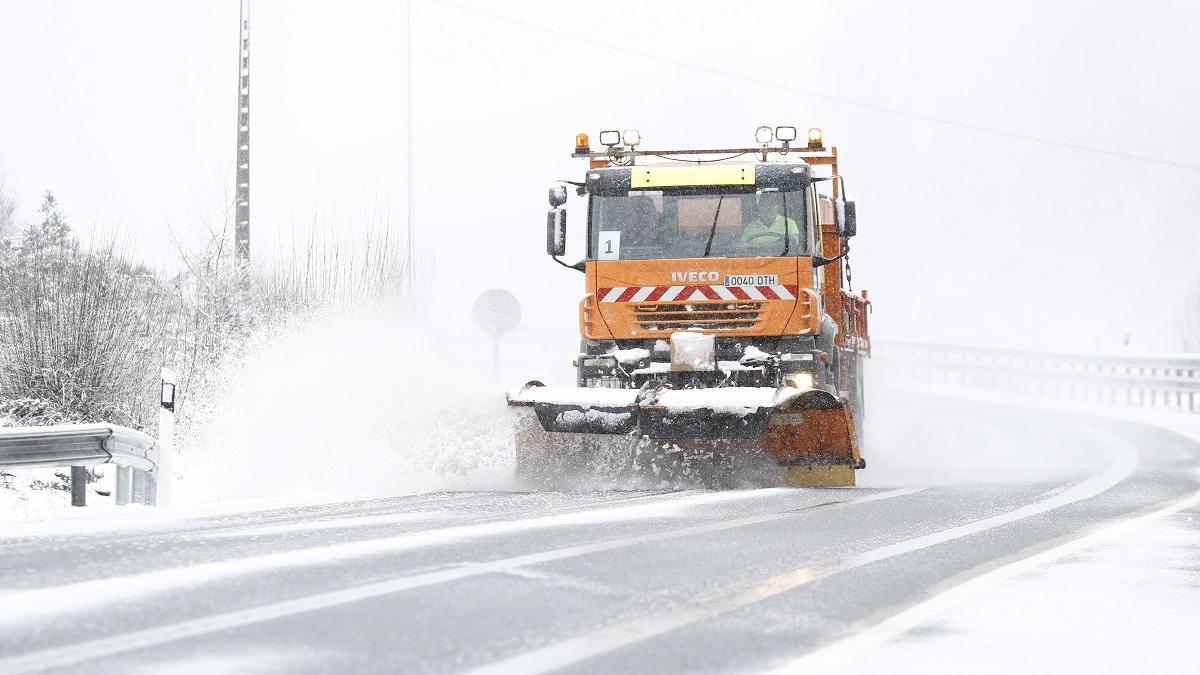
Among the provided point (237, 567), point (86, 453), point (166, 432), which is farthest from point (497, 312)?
point (237, 567)

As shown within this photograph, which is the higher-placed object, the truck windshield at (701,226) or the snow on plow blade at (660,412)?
the truck windshield at (701,226)

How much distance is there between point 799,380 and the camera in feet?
38.6

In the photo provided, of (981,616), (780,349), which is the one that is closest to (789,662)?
(981,616)

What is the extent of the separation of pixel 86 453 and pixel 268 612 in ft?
18.8

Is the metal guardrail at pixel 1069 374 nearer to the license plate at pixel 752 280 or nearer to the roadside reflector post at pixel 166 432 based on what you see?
the license plate at pixel 752 280

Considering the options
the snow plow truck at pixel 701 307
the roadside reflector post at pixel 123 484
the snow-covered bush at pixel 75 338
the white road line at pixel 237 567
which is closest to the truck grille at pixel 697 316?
the snow plow truck at pixel 701 307

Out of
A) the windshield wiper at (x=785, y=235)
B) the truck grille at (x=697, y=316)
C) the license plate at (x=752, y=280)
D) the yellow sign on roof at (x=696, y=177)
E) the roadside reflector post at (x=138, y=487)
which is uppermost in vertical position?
the yellow sign on roof at (x=696, y=177)

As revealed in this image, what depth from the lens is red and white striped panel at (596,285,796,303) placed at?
39.4ft

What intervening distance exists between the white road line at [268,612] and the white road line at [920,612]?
153 cm

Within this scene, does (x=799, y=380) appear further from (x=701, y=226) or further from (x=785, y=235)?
(x=701, y=226)

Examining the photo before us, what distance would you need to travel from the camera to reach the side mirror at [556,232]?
12.3 m

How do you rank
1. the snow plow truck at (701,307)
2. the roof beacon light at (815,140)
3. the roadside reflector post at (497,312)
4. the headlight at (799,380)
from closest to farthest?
the snow plow truck at (701,307)
the headlight at (799,380)
the roof beacon light at (815,140)
the roadside reflector post at (497,312)

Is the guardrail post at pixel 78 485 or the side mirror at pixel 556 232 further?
the side mirror at pixel 556 232

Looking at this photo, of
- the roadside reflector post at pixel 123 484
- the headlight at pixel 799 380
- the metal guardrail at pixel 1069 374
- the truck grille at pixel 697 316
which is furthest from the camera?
the metal guardrail at pixel 1069 374
